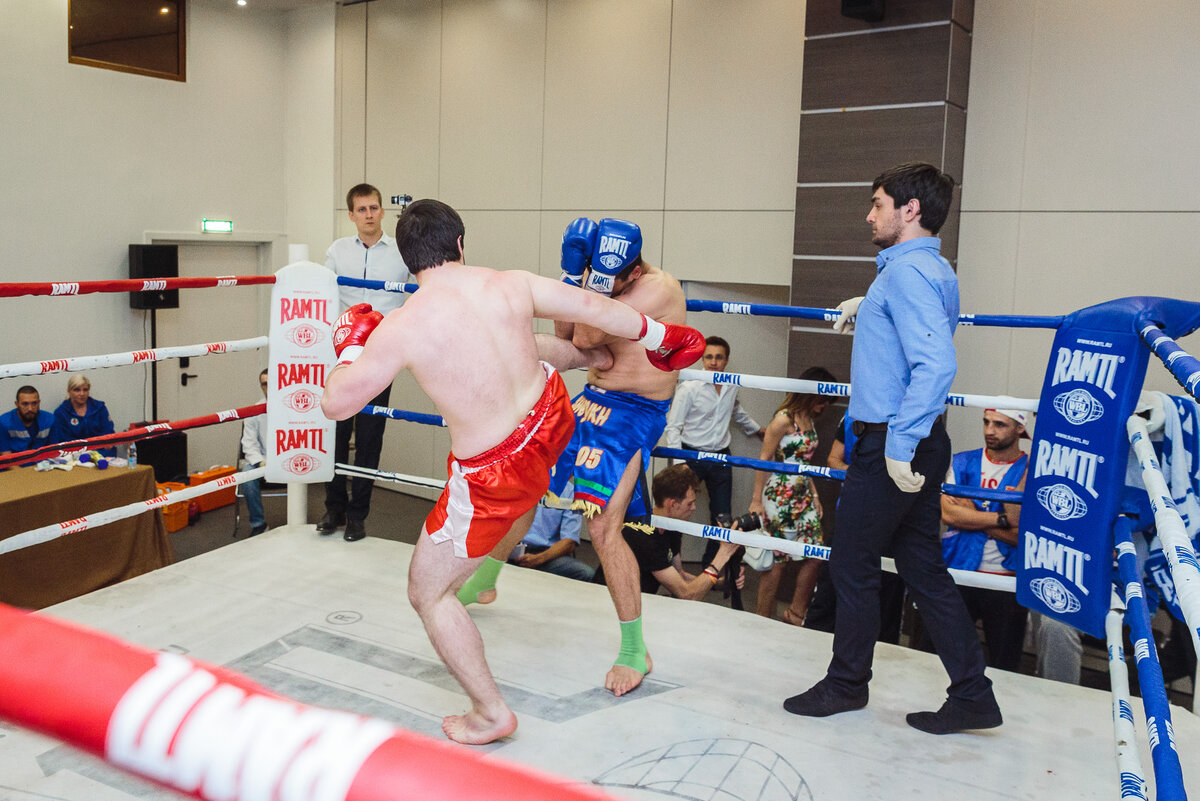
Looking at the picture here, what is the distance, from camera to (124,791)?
5.82 feet

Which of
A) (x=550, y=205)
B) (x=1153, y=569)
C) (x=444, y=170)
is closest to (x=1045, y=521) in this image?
(x=1153, y=569)

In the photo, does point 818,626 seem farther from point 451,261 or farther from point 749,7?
point 749,7

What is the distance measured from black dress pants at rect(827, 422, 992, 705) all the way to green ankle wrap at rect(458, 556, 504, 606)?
0.93 m

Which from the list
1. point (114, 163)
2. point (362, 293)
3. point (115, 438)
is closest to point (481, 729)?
point (115, 438)

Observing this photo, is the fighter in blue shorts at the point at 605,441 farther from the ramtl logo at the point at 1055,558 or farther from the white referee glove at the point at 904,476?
the ramtl logo at the point at 1055,558

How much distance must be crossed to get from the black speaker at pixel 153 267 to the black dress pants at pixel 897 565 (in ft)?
19.6

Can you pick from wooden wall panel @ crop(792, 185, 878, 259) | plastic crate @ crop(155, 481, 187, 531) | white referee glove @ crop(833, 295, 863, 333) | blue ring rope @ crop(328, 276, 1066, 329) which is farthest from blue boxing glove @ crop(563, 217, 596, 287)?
plastic crate @ crop(155, 481, 187, 531)

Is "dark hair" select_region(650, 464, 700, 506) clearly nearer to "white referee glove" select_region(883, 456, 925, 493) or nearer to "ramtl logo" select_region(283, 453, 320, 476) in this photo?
"ramtl logo" select_region(283, 453, 320, 476)

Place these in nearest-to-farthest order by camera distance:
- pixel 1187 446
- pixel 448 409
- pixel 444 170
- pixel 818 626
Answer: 1. pixel 1187 446
2. pixel 448 409
3. pixel 818 626
4. pixel 444 170

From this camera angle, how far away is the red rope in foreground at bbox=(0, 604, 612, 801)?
14.6 inches

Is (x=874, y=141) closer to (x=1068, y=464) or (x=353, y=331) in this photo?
(x=1068, y=464)

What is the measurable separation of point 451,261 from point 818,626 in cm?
201

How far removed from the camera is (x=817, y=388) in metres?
2.45

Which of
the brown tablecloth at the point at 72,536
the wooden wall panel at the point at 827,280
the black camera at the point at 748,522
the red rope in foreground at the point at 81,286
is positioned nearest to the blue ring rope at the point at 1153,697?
the black camera at the point at 748,522
